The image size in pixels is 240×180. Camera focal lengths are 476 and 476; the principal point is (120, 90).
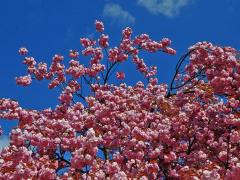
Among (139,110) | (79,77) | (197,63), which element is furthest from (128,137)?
(79,77)

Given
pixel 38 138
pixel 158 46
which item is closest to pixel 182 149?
pixel 38 138

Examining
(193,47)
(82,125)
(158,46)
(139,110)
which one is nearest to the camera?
(82,125)

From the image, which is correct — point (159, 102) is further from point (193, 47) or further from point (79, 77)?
point (79, 77)

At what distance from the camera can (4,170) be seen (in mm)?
11773

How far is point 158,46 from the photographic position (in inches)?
898

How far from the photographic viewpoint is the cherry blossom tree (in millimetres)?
11297

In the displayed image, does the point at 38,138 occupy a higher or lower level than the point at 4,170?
higher

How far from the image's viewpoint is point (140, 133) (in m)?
13.3

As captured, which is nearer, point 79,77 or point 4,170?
point 4,170

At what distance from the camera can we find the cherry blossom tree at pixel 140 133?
11297mm

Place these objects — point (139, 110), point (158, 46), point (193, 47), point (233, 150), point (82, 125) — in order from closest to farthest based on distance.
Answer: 1. point (233, 150)
2. point (82, 125)
3. point (139, 110)
4. point (193, 47)
5. point (158, 46)

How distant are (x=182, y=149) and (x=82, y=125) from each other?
321 centimetres

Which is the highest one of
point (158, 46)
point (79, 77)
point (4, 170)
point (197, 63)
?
point (158, 46)

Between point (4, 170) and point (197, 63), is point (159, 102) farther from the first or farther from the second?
point (4, 170)
